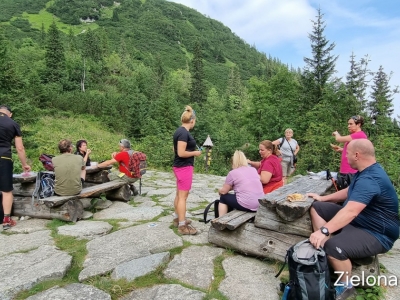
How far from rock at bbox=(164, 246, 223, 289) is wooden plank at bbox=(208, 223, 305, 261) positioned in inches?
6.4

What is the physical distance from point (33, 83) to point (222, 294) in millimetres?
30736

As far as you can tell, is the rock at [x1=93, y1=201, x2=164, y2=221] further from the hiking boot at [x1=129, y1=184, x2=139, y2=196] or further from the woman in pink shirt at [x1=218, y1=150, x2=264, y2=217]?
the woman in pink shirt at [x1=218, y1=150, x2=264, y2=217]

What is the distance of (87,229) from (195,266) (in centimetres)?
195

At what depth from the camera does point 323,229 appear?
2.46m

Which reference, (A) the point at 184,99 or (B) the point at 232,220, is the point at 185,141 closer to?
(B) the point at 232,220

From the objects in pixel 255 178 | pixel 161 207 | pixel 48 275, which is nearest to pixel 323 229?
pixel 255 178

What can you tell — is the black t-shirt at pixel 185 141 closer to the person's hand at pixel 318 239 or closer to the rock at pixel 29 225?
the person's hand at pixel 318 239

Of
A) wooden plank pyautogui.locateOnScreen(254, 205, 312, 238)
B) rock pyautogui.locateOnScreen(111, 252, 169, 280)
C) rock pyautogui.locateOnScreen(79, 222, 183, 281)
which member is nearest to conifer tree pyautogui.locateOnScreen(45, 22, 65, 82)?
rock pyautogui.locateOnScreen(79, 222, 183, 281)

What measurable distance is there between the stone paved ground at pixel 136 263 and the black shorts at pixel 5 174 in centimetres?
63

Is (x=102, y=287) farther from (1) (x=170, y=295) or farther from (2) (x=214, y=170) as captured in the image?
(2) (x=214, y=170)

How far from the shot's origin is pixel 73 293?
2.50m

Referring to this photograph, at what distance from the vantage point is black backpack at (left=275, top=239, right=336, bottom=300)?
2.21 meters

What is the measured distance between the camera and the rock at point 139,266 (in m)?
2.79

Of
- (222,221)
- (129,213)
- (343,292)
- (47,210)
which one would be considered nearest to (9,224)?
(47,210)
